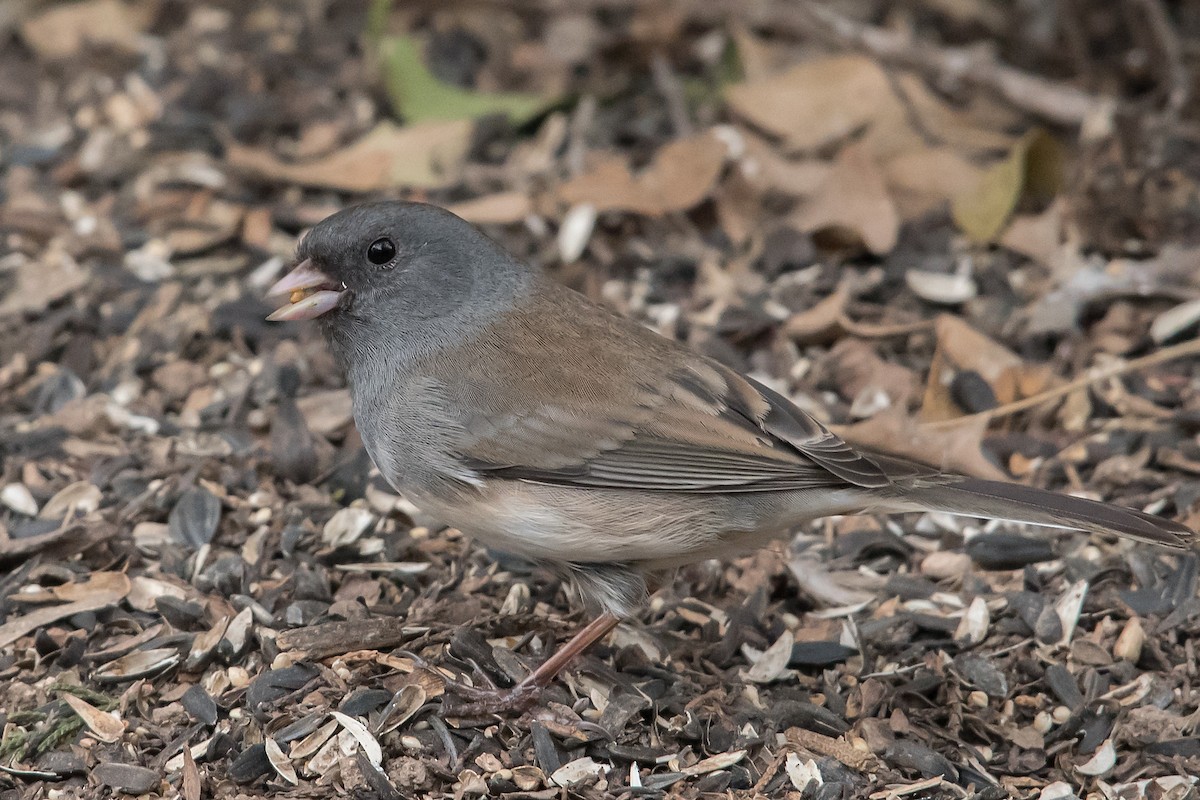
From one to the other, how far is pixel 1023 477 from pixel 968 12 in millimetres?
2478

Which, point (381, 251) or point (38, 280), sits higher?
point (381, 251)

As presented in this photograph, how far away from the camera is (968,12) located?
546 cm

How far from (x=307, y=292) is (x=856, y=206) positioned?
207 cm

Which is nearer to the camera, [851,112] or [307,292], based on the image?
[307,292]

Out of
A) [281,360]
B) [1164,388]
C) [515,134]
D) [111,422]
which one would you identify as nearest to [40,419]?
[111,422]

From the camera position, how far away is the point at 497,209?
4664mm

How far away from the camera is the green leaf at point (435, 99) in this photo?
5.12 m

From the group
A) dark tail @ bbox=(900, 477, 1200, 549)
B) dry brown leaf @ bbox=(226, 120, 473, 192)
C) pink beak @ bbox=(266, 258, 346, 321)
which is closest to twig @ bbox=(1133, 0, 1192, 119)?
dark tail @ bbox=(900, 477, 1200, 549)

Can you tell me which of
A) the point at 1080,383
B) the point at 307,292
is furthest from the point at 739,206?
the point at 307,292

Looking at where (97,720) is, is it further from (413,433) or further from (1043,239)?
(1043,239)

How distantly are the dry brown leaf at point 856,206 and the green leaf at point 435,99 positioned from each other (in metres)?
1.16

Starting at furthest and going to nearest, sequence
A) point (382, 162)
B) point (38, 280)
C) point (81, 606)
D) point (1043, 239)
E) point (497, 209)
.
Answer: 1. point (382, 162)
2. point (497, 209)
3. point (1043, 239)
4. point (38, 280)
5. point (81, 606)

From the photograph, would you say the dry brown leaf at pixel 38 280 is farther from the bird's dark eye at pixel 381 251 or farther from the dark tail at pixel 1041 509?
the dark tail at pixel 1041 509

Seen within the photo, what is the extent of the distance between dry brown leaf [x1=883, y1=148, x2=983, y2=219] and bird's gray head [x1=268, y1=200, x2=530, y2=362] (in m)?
1.97
